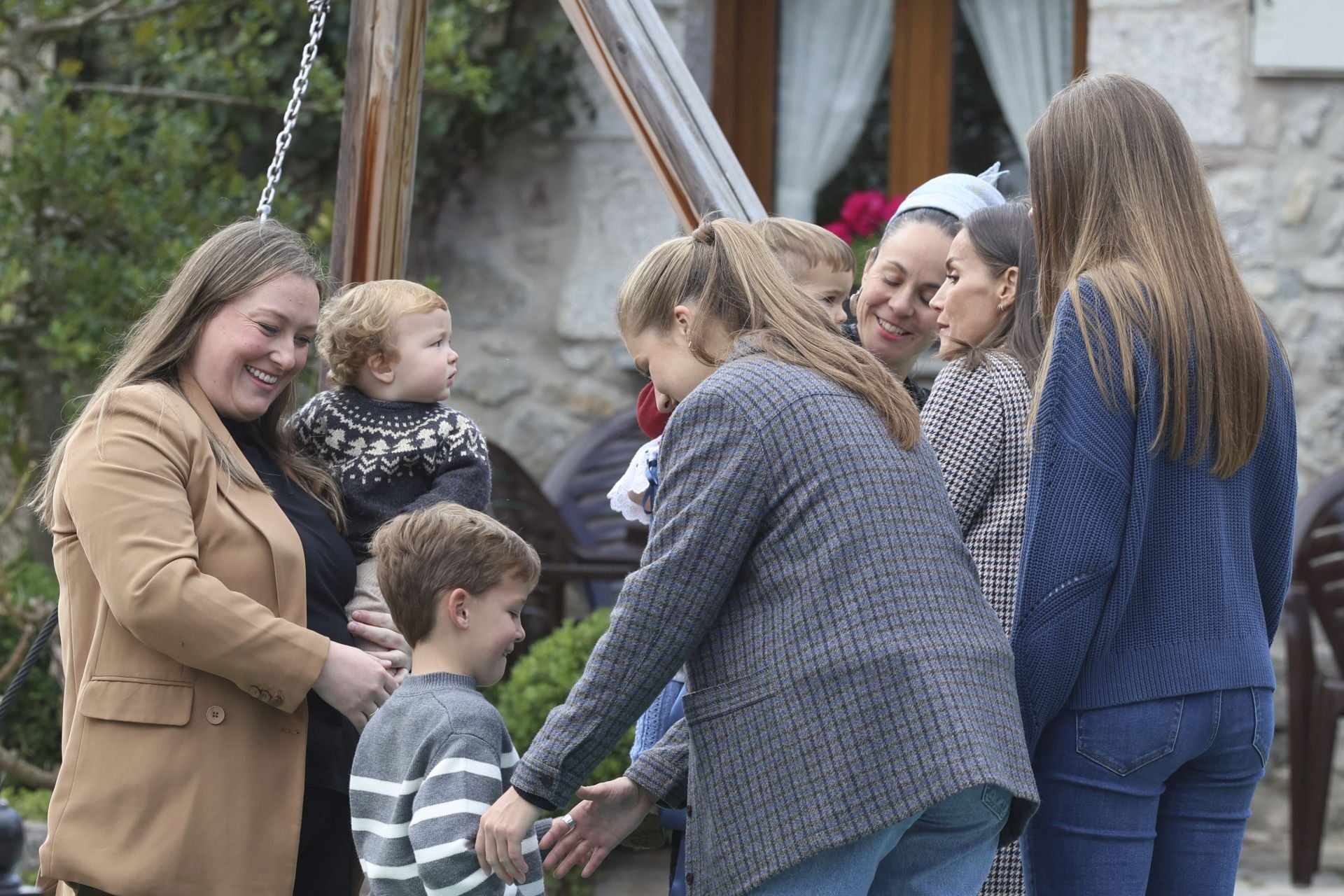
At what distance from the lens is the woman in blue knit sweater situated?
206 centimetres

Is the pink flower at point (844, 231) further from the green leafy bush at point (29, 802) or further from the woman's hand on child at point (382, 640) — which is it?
the woman's hand on child at point (382, 640)

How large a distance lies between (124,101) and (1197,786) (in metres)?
4.66

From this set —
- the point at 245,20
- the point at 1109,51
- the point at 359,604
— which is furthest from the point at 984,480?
the point at 245,20

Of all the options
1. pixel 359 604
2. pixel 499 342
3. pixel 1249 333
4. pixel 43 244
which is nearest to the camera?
pixel 1249 333

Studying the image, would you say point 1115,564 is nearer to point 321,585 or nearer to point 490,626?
point 490,626

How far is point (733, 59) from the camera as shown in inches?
242

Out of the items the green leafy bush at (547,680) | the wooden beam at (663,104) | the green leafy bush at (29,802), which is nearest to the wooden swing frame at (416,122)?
the wooden beam at (663,104)

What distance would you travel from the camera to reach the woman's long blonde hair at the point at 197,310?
239 centimetres

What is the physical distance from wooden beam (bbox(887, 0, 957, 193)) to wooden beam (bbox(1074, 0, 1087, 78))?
1.47 ft

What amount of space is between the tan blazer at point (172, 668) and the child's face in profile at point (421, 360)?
0.38 m

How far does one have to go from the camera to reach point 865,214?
18.4 feet

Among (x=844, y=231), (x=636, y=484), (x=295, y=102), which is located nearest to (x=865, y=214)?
(x=844, y=231)

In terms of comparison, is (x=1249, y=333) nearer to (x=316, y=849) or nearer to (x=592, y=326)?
(x=316, y=849)

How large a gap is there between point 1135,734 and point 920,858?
0.32 m
